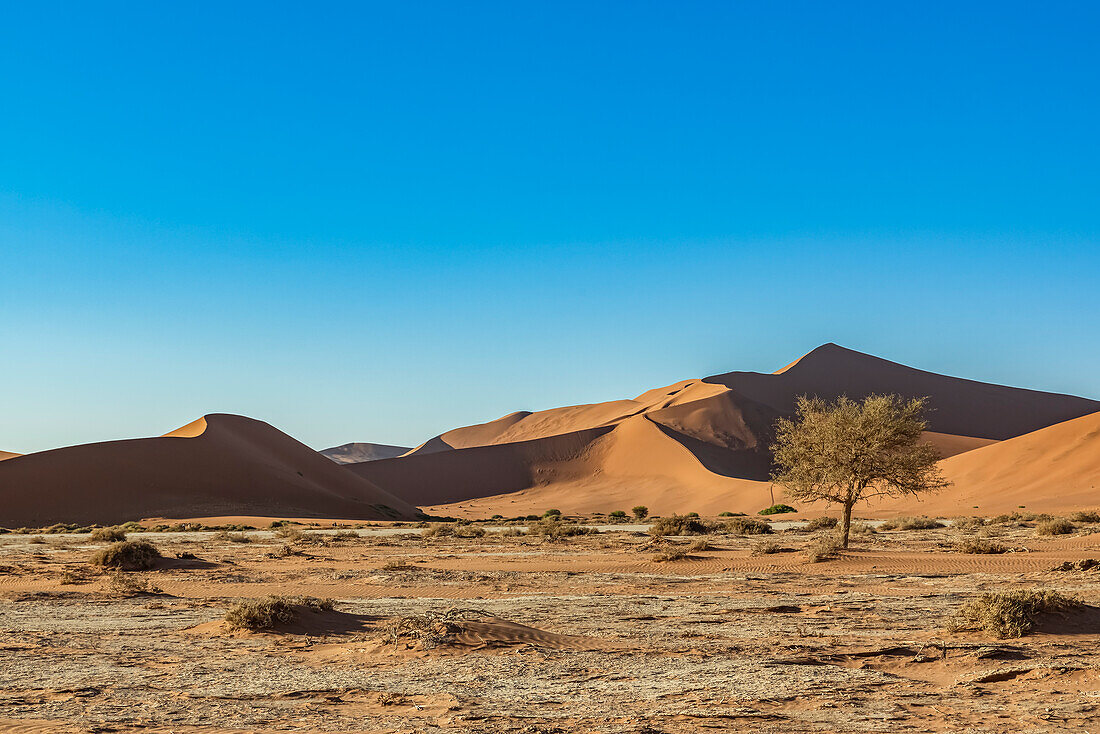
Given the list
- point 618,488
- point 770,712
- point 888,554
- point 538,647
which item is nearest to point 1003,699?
point 770,712

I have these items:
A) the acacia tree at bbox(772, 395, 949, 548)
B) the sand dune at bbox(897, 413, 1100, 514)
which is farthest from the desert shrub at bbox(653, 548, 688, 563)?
the sand dune at bbox(897, 413, 1100, 514)

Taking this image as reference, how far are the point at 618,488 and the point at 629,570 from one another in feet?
202

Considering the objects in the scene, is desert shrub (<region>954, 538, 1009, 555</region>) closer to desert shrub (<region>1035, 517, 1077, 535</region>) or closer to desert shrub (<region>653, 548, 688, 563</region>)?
desert shrub (<region>1035, 517, 1077, 535</region>)

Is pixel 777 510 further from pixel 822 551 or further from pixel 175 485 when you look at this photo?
pixel 175 485

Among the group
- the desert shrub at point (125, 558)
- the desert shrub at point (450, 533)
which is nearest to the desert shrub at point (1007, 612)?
the desert shrub at point (125, 558)

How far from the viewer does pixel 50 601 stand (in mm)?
15844

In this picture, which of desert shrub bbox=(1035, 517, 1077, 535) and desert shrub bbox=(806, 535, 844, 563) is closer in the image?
desert shrub bbox=(806, 535, 844, 563)

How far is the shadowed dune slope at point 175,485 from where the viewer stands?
52.9 meters

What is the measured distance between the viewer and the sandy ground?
7414 millimetres

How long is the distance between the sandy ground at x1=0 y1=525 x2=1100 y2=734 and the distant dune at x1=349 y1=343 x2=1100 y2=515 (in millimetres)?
45405

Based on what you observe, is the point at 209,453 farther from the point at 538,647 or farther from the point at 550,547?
the point at 538,647

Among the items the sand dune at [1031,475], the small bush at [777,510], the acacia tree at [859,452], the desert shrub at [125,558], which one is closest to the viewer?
the desert shrub at [125,558]

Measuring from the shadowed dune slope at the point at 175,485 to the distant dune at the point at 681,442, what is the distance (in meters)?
15.8

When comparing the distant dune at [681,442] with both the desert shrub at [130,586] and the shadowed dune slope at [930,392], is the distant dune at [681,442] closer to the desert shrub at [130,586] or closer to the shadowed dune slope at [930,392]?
the shadowed dune slope at [930,392]
